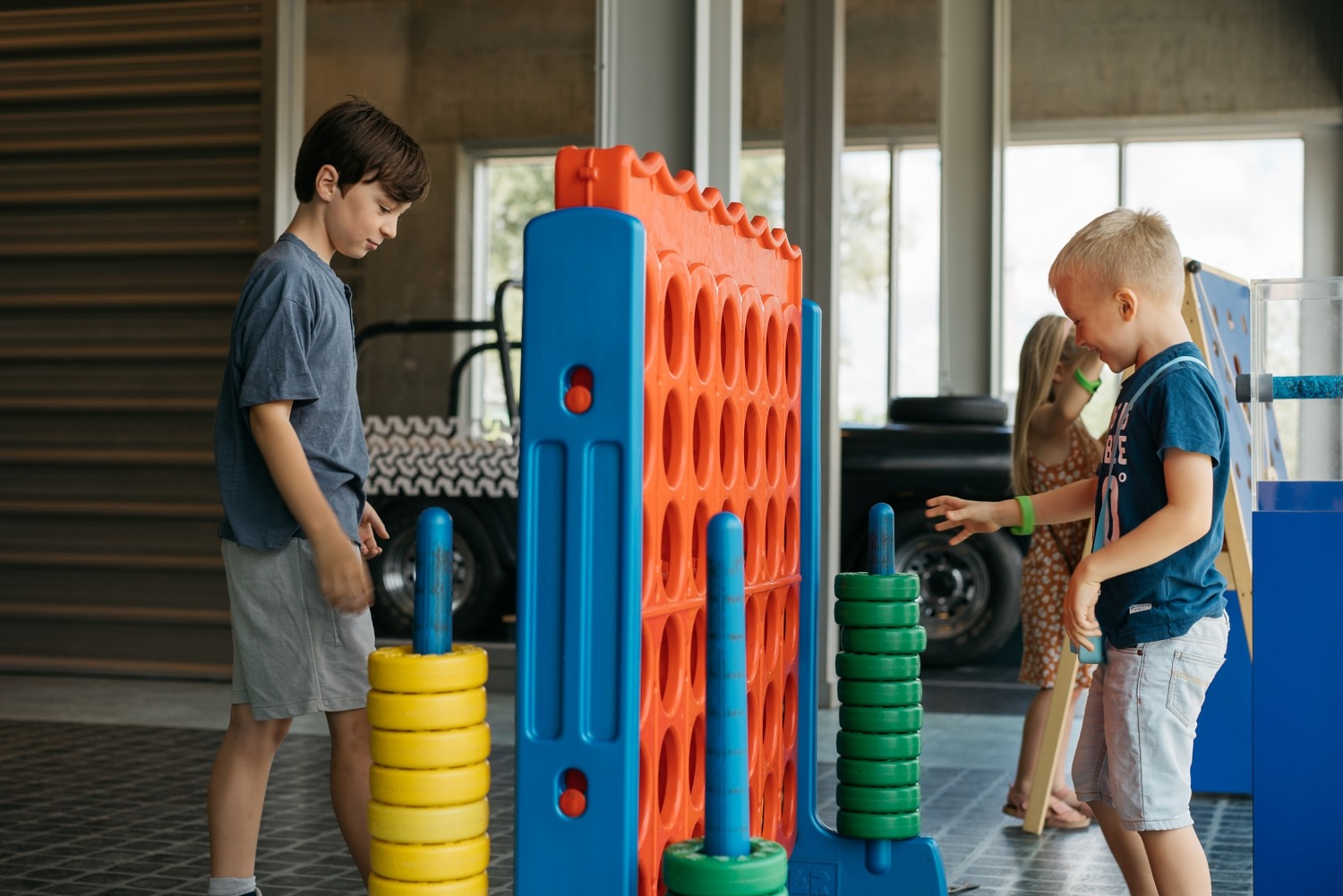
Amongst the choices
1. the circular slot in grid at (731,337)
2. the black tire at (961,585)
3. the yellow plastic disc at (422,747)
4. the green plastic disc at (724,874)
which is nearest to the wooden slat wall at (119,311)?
the black tire at (961,585)

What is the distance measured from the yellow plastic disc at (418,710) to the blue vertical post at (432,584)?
81 mm

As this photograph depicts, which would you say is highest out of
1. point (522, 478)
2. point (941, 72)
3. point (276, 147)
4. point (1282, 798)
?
point (941, 72)

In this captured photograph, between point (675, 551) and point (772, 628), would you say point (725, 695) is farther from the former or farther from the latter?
point (772, 628)

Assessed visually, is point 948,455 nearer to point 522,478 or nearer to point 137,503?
point 137,503

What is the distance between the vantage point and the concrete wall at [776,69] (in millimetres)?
13523

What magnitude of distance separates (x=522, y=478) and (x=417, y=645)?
0.89 ft

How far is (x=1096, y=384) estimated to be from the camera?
4.16m

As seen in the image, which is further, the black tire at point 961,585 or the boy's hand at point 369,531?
the black tire at point 961,585

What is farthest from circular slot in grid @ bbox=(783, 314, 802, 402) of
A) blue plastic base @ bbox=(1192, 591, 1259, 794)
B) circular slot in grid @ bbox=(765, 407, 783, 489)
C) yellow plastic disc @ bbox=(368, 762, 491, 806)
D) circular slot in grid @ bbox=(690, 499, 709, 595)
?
blue plastic base @ bbox=(1192, 591, 1259, 794)

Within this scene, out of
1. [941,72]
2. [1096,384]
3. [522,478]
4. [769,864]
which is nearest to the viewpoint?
[769,864]

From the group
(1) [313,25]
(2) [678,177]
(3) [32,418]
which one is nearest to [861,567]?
(3) [32,418]

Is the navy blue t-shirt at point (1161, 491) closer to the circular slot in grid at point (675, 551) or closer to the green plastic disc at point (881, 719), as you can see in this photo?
the green plastic disc at point (881, 719)

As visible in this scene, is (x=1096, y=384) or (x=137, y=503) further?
(x=137, y=503)

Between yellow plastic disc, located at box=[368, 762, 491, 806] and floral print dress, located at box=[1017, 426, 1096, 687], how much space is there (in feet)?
8.80
